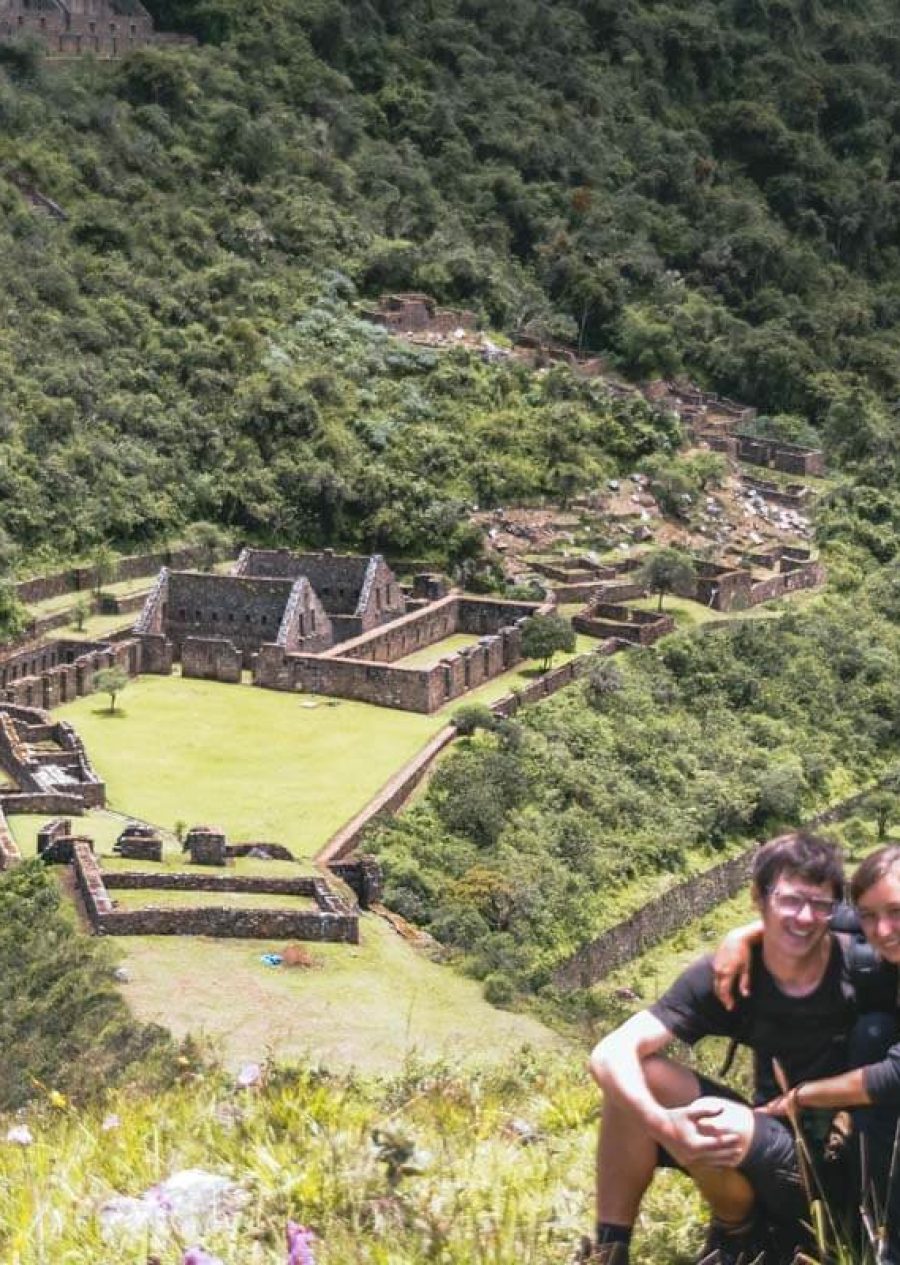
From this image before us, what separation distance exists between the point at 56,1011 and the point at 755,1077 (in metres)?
12.6

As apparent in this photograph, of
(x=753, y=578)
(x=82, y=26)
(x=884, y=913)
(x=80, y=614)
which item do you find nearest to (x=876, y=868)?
(x=884, y=913)

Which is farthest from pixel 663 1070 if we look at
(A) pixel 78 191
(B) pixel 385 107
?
(B) pixel 385 107

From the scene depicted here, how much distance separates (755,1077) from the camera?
764 cm

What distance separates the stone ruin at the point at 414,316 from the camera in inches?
2261

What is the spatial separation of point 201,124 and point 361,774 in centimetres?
3562

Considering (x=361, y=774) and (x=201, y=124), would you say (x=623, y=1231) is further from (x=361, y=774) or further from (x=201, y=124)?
(x=201, y=124)

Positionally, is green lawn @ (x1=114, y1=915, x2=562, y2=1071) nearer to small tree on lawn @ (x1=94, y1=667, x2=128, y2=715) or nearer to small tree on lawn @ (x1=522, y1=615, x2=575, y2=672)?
small tree on lawn @ (x1=94, y1=667, x2=128, y2=715)

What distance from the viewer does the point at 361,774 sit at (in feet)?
104

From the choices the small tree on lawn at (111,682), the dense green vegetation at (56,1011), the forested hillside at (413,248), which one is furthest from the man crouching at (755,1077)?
the forested hillside at (413,248)

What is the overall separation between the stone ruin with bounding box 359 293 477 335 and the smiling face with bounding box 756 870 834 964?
5049cm

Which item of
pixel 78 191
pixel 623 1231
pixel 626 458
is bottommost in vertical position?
pixel 626 458

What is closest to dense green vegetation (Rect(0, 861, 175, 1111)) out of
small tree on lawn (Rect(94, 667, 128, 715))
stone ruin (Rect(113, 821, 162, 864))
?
stone ruin (Rect(113, 821, 162, 864))

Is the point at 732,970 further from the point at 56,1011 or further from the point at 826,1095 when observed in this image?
the point at 56,1011

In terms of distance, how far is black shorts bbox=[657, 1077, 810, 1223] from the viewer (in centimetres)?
708
